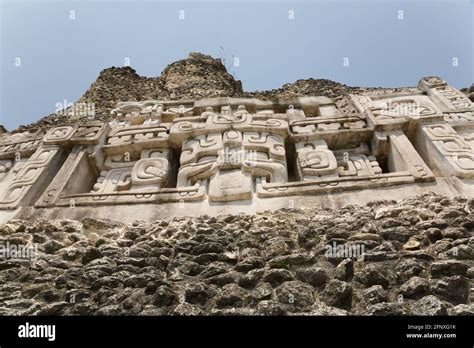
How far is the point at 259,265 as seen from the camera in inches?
94.9

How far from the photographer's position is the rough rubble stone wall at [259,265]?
2.06 m

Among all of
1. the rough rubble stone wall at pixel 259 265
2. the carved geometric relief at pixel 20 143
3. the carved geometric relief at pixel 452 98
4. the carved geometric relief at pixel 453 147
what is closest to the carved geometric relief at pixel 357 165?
the carved geometric relief at pixel 453 147

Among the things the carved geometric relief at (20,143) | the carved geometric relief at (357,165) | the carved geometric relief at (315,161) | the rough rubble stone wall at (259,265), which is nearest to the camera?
the rough rubble stone wall at (259,265)

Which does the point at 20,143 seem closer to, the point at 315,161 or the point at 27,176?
the point at 27,176

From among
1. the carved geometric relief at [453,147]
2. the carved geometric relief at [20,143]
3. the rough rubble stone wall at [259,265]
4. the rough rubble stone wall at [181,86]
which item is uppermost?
the rough rubble stone wall at [181,86]

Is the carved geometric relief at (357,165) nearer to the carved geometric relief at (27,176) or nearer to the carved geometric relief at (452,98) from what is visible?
the carved geometric relief at (452,98)

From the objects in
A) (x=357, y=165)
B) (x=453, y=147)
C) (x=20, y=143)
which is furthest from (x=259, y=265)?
(x=20, y=143)

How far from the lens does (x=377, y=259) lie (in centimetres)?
235

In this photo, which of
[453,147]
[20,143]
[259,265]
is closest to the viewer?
[259,265]

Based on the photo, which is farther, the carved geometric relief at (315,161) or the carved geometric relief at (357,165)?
the carved geometric relief at (357,165)

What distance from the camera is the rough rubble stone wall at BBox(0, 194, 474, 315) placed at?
2064 millimetres

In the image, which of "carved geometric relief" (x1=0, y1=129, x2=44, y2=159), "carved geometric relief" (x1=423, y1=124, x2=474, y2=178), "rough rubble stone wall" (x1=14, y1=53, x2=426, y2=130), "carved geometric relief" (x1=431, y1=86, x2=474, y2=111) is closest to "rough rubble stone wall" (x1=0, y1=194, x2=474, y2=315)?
"carved geometric relief" (x1=423, y1=124, x2=474, y2=178)

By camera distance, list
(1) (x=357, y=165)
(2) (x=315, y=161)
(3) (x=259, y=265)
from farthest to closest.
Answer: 1. (1) (x=357, y=165)
2. (2) (x=315, y=161)
3. (3) (x=259, y=265)

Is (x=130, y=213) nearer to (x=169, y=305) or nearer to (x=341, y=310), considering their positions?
(x=169, y=305)
